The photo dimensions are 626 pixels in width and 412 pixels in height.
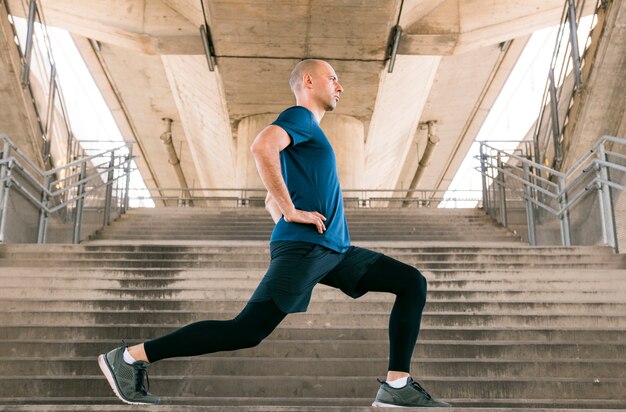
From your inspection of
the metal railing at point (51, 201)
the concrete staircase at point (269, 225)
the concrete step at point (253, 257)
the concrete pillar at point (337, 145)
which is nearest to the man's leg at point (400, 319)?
the concrete step at point (253, 257)

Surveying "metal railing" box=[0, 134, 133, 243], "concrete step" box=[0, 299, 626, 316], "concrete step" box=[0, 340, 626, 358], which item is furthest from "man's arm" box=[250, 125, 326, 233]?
"metal railing" box=[0, 134, 133, 243]

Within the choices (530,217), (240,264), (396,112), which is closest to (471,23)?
(396,112)

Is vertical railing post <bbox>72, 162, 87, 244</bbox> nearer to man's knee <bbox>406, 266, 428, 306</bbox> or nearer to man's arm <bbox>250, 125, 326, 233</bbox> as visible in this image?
man's arm <bbox>250, 125, 326, 233</bbox>

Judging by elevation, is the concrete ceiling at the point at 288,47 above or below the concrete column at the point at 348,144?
above

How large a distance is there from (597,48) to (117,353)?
380 inches

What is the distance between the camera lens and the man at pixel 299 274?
2.92 metres

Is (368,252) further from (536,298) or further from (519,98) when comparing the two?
(519,98)

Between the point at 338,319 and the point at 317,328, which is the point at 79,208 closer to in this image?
the point at 338,319

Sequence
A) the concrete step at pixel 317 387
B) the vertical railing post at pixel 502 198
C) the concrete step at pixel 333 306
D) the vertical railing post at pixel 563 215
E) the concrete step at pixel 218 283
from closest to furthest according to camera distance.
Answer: the concrete step at pixel 317 387
the concrete step at pixel 333 306
the concrete step at pixel 218 283
the vertical railing post at pixel 563 215
the vertical railing post at pixel 502 198

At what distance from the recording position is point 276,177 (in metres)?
2.98

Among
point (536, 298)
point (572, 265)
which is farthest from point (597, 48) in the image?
point (536, 298)

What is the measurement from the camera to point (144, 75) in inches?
881

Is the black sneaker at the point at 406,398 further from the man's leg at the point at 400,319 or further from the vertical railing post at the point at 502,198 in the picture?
the vertical railing post at the point at 502,198

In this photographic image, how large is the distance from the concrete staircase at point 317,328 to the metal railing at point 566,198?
66 cm
